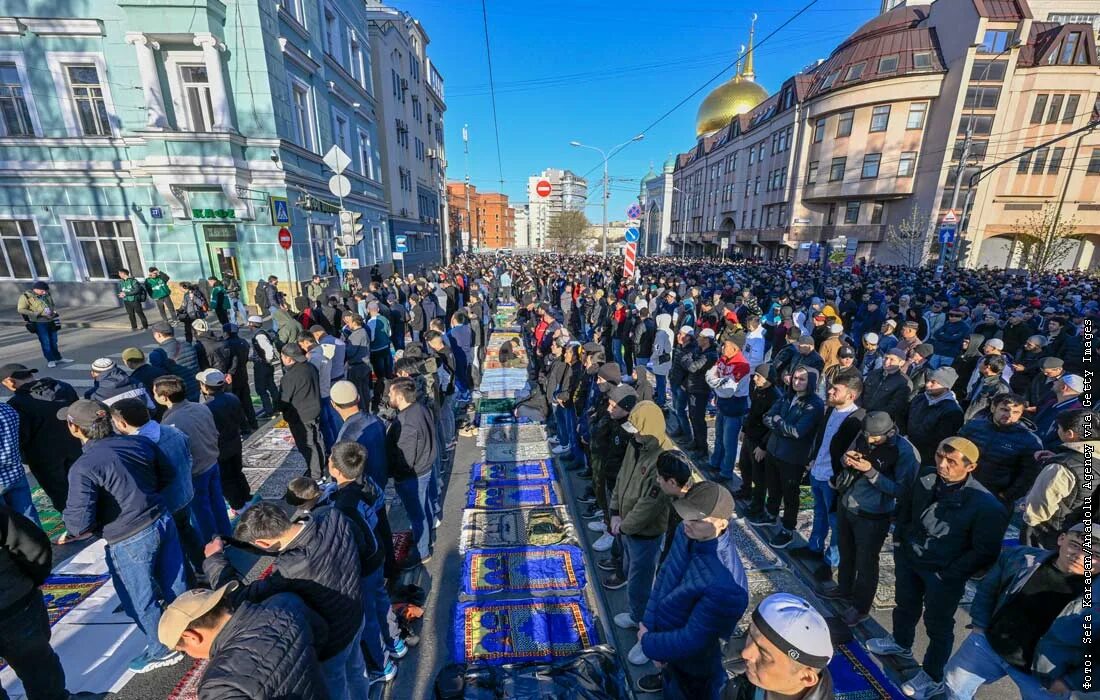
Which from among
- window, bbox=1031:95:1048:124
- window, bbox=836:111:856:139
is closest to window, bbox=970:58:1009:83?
window, bbox=1031:95:1048:124

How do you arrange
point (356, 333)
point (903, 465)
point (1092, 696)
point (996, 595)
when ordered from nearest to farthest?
point (1092, 696), point (996, 595), point (903, 465), point (356, 333)

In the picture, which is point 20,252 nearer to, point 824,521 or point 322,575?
point 322,575

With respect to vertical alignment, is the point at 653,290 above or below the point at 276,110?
below

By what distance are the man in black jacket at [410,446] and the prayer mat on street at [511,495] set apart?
123cm

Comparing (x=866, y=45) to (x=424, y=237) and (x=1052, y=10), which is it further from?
(x=424, y=237)

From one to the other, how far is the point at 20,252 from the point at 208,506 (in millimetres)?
20342

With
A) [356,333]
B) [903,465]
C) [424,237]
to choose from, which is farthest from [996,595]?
[424,237]

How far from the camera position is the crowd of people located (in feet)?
7.28

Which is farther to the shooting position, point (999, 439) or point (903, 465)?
point (999, 439)

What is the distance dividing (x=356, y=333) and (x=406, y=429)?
15.0 ft

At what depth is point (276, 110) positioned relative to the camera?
14.8 metres

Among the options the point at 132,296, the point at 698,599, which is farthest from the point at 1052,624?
the point at 132,296

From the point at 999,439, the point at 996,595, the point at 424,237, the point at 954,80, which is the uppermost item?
the point at 954,80

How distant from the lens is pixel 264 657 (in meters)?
1.78
